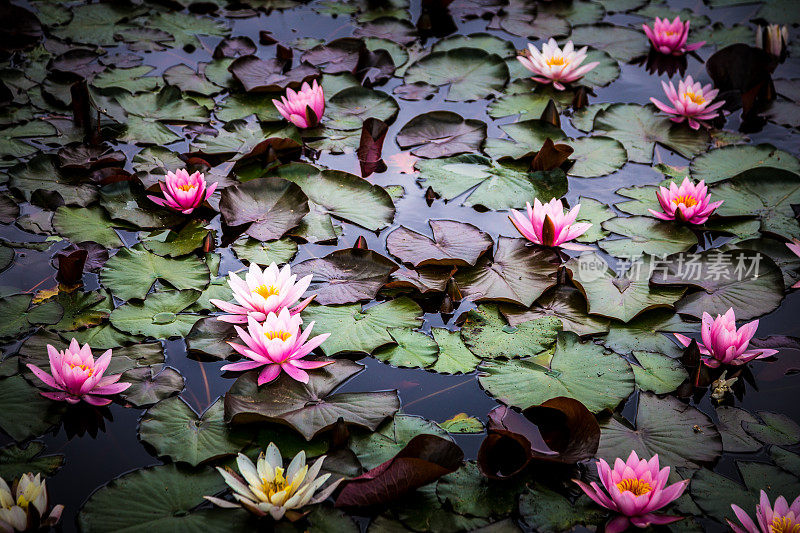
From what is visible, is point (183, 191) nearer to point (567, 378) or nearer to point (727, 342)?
point (567, 378)

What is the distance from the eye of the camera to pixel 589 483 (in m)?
1.85

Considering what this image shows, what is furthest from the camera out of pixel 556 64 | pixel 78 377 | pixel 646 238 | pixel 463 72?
pixel 463 72

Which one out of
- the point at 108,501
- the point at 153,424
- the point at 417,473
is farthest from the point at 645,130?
the point at 108,501

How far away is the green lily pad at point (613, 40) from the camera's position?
4125mm

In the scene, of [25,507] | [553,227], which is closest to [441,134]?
[553,227]

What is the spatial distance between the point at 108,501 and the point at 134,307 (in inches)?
32.3

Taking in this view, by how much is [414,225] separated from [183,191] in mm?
1001

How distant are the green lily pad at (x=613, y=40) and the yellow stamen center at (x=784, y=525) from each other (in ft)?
10.2

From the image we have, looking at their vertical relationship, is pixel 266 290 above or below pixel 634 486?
above

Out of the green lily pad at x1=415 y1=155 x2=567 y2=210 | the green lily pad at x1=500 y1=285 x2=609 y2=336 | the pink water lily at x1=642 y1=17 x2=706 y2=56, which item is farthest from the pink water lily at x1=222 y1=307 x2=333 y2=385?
the pink water lily at x1=642 y1=17 x2=706 y2=56

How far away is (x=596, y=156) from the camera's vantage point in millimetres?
3238

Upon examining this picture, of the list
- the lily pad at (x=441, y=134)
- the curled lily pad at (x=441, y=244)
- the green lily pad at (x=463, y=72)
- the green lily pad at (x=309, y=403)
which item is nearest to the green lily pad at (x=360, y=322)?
the green lily pad at (x=309, y=403)

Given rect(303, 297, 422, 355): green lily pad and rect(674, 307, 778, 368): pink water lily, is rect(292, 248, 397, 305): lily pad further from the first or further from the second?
rect(674, 307, 778, 368): pink water lily

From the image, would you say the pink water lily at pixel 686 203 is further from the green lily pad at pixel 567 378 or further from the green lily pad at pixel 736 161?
the green lily pad at pixel 567 378
